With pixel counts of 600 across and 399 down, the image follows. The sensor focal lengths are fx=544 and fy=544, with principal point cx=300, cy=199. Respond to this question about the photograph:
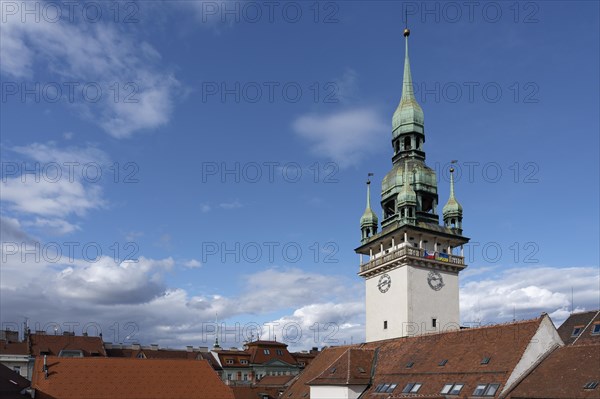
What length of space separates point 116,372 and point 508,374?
32.3 meters

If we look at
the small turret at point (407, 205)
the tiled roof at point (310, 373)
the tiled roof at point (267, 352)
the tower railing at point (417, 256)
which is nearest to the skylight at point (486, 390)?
the tower railing at point (417, 256)

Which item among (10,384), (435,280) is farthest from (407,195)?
(10,384)

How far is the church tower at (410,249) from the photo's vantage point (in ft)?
148

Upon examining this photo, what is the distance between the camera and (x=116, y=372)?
46312 mm

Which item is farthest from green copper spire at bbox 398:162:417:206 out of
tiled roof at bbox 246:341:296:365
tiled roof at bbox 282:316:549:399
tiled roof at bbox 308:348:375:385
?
tiled roof at bbox 246:341:296:365

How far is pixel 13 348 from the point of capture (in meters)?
72.2

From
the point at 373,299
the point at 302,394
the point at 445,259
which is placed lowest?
the point at 302,394

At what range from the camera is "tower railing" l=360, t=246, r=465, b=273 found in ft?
149

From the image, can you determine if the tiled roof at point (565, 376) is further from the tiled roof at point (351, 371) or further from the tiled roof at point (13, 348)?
the tiled roof at point (13, 348)

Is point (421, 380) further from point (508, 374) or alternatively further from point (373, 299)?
point (373, 299)

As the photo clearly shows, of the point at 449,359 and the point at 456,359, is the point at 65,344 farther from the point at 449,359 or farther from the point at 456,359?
the point at 456,359

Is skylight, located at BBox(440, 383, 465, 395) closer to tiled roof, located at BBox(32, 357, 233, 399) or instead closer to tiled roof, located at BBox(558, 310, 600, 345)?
tiled roof, located at BBox(558, 310, 600, 345)

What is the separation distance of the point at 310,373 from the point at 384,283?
1062cm

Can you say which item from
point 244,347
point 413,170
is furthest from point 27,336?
point 413,170
